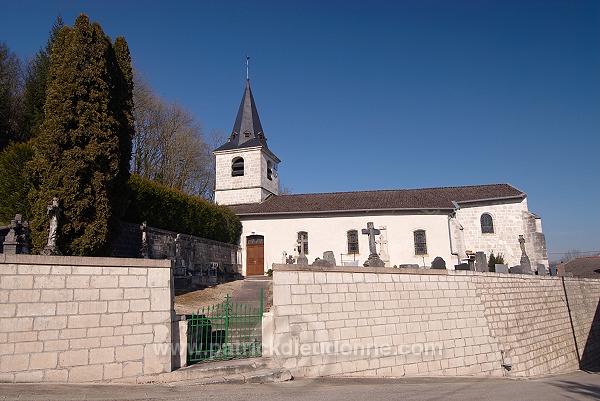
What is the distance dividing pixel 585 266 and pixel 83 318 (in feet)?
112

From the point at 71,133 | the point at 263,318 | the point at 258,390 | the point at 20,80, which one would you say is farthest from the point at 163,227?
the point at 20,80

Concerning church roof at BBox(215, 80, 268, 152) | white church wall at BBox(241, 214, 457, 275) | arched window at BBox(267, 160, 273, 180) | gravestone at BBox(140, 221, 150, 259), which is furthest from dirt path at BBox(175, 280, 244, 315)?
church roof at BBox(215, 80, 268, 152)

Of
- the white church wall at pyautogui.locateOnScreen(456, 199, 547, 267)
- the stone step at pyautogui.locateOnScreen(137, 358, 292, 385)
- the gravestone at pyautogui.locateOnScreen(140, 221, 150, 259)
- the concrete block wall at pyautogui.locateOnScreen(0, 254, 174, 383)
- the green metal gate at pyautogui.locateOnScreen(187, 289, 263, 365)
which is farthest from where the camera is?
the white church wall at pyautogui.locateOnScreen(456, 199, 547, 267)

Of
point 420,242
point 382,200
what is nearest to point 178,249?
point 382,200

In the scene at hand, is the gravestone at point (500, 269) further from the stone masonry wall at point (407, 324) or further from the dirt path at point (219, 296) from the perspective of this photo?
the dirt path at point (219, 296)

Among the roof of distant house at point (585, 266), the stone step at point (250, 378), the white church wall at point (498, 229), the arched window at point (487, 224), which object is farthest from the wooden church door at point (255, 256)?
the roof of distant house at point (585, 266)

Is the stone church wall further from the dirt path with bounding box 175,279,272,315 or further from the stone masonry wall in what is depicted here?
the stone masonry wall

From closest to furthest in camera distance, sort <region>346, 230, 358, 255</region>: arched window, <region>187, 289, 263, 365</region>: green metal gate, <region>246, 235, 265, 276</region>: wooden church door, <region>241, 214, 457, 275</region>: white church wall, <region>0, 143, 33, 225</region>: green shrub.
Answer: <region>187, 289, 263, 365</region>: green metal gate
<region>0, 143, 33, 225</region>: green shrub
<region>241, 214, 457, 275</region>: white church wall
<region>346, 230, 358, 255</region>: arched window
<region>246, 235, 265, 276</region>: wooden church door

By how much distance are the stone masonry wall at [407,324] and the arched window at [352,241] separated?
9.75 m

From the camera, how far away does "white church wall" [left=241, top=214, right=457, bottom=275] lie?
73.6 ft

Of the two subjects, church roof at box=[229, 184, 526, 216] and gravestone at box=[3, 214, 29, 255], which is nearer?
gravestone at box=[3, 214, 29, 255]

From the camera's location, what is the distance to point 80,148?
425 inches

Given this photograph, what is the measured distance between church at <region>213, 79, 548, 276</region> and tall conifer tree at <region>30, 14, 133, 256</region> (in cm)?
1285

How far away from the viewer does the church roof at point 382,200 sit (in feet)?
76.2
